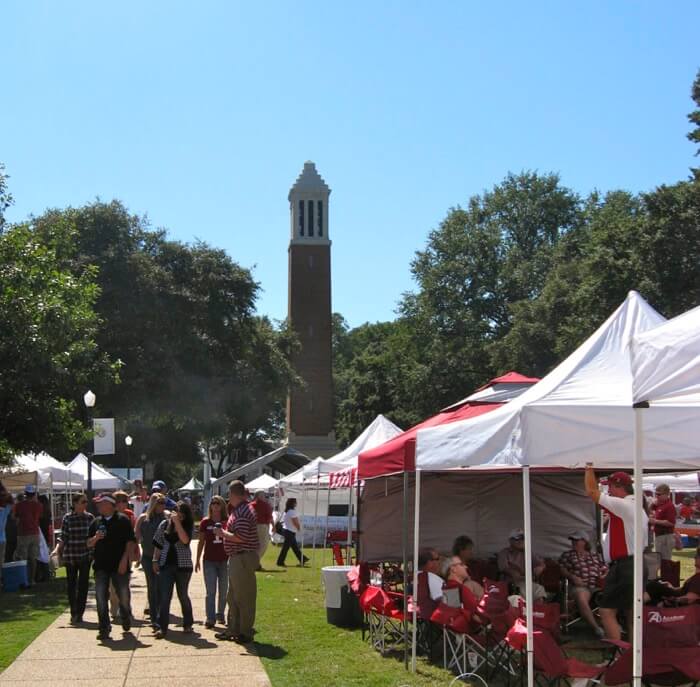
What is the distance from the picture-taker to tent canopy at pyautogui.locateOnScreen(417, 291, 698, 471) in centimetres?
670

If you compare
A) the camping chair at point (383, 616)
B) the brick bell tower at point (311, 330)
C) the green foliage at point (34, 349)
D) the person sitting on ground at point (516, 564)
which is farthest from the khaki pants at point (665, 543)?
the brick bell tower at point (311, 330)

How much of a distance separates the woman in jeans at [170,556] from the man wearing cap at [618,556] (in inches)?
196

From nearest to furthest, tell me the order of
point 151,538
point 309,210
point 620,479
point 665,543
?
1. point 620,479
2. point 151,538
3. point 665,543
4. point 309,210

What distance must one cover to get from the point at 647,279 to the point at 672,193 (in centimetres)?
292

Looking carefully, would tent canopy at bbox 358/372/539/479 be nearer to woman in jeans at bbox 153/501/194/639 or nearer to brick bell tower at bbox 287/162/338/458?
woman in jeans at bbox 153/501/194/639

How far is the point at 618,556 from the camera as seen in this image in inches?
325

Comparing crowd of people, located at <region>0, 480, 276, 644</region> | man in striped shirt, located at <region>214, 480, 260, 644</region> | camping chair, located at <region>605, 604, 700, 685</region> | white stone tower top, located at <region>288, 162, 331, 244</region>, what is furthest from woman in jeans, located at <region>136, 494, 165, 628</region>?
white stone tower top, located at <region>288, 162, 331, 244</region>

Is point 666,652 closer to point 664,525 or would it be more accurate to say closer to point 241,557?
point 241,557

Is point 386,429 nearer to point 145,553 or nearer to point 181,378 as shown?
point 145,553

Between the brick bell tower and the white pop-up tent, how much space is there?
2222 inches

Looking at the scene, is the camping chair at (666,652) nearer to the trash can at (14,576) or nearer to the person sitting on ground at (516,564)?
the person sitting on ground at (516,564)

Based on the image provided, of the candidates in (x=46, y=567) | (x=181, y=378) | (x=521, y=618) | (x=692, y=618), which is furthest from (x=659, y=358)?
(x=181, y=378)

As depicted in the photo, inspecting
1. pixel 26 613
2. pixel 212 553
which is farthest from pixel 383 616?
pixel 26 613

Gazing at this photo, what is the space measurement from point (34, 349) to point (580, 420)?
13.3m
